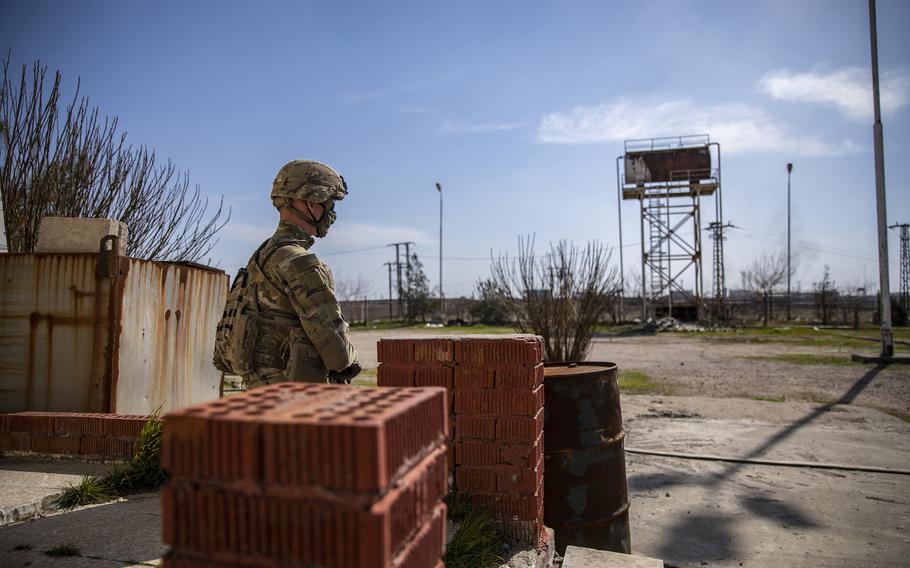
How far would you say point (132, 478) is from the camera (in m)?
3.10

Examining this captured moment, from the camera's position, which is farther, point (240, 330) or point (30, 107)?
point (30, 107)

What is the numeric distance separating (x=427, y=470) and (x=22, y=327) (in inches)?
146

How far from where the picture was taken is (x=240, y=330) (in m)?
2.72

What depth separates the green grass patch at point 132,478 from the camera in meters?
2.85

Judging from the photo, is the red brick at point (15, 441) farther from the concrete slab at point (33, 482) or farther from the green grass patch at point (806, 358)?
the green grass patch at point (806, 358)

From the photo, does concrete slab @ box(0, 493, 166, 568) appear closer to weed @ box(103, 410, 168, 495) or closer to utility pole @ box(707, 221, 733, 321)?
weed @ box(103, 410, 168, 495)

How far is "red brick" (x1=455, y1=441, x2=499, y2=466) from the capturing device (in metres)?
2.72

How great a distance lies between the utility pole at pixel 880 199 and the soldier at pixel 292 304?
1236 centimetres

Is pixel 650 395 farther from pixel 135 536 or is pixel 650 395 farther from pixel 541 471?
pixel 135 536

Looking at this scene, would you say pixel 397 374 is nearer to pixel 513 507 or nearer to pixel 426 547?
pixel 513 507

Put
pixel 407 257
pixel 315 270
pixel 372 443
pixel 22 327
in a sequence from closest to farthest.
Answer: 1. pixel 372 443
2. pixel 315 270
3. pixel 22 327
4. pixel 407 257

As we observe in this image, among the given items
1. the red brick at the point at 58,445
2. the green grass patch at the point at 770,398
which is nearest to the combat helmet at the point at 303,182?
the red brick at the point at 58,445

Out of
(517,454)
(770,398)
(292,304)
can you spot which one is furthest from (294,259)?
(770,398)

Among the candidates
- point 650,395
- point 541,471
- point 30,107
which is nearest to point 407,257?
point 650,395
